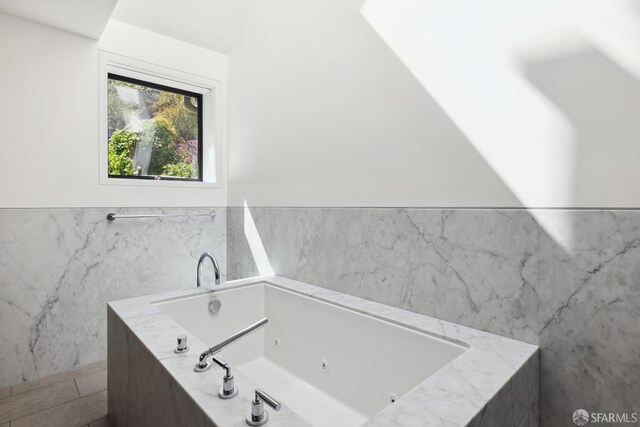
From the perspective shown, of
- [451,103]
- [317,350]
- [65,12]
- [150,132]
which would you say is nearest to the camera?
[451,103]

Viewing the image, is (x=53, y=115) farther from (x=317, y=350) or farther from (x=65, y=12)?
(x=317, y=350)

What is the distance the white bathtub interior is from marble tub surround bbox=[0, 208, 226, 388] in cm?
84

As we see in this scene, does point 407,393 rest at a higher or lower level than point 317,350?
higher

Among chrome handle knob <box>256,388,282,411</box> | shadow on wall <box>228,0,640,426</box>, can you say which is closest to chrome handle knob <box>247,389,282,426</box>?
chrome handle knob <box>256,388,282,411</box>

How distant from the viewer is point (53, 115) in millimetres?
2156

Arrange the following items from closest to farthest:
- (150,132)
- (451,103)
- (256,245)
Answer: (451,103) < (256,245) < (150,132)

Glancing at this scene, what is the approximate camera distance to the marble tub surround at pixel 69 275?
2.03 m

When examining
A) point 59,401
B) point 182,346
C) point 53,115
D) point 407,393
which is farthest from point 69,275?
point 407,393

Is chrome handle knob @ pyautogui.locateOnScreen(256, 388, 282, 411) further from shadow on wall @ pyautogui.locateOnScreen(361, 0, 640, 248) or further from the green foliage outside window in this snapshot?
the green foliage outside window

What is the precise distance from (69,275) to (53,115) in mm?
999

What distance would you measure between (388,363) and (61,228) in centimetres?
209

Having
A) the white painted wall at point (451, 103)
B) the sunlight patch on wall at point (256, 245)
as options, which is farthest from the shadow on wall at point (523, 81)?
the sunlight patch on wall at point (256, 245)

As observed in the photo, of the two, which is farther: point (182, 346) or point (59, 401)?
point (59, 401)

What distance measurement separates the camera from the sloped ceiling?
1871 millimetres
